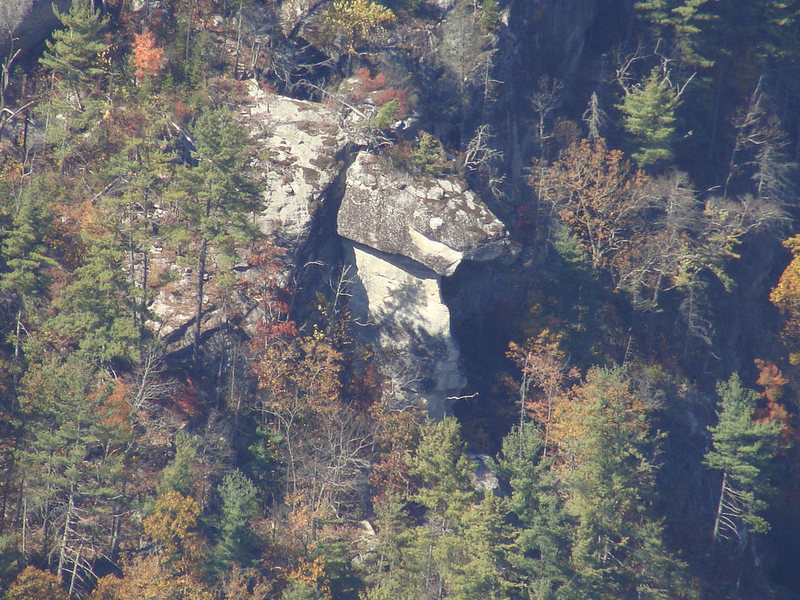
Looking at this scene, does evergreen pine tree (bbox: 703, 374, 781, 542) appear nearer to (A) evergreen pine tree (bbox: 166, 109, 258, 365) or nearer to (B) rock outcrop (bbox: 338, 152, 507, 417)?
(B) rock outcrop (bbox: 338, 152, 507, 417)

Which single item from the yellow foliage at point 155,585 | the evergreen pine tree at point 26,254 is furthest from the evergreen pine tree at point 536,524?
the evergreen pine tree at point 26,254

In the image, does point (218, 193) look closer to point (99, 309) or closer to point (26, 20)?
point (99, 309)

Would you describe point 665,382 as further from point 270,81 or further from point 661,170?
point 270,81

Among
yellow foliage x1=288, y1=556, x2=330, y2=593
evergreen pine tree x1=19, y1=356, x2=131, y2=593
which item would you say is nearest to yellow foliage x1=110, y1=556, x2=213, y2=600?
evergreen pine tree x1=19, y1=356, x2=131, y2=593

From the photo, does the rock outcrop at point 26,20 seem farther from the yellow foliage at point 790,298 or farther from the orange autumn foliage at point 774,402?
the orange autumn foliage at point 774,402

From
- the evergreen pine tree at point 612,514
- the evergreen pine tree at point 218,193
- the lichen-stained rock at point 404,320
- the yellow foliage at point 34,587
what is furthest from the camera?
the lichen-stained rock at point 404,320
